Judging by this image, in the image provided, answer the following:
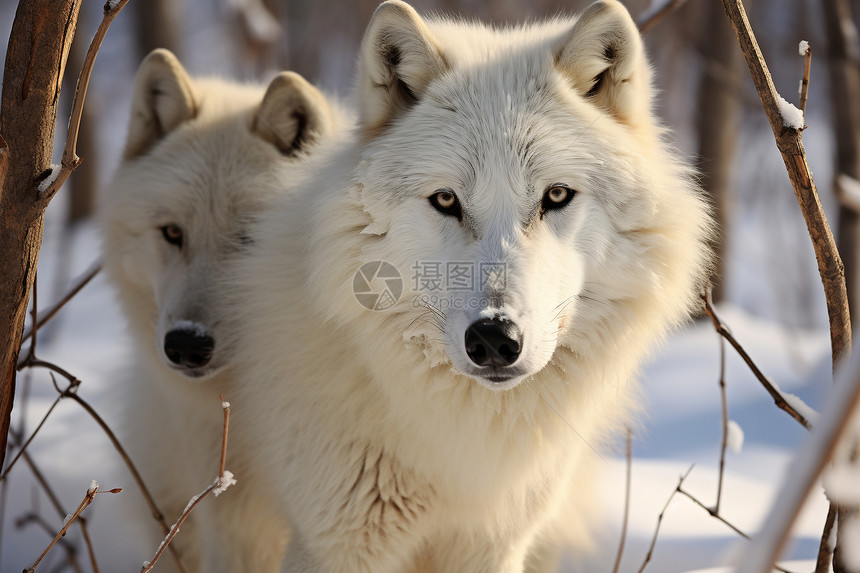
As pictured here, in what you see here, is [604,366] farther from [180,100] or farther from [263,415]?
[180,100]

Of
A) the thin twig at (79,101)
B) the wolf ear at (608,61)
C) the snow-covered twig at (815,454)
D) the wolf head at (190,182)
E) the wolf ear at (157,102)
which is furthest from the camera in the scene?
the wolf ear at (157,102)

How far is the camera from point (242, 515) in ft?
8.95

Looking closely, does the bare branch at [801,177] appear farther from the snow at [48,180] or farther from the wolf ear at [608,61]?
the snow at [48,180]

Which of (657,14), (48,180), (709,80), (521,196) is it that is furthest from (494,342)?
(709,80)

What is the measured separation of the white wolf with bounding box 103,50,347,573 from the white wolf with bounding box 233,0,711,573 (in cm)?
38

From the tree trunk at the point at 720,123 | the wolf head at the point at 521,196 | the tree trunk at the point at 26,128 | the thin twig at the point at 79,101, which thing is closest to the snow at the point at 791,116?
the wolf head at the point at 521,196

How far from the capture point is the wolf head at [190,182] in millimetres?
2789

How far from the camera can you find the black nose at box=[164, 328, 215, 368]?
98.3 inches

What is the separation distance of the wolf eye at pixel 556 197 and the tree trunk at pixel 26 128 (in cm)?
124

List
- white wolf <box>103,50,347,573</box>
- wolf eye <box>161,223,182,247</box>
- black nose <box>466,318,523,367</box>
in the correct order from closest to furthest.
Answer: black nose <box>466,318,523,367</box> → white wolf <box>103,50,347,573</box> → wolf eye <box>161,223,182,247</box>

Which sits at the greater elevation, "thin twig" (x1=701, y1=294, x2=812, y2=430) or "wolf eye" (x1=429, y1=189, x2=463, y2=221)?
"wolf eye" (x1=429, y1=189, x2=463, y2=221)

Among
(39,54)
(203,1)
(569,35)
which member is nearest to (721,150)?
(569,35)

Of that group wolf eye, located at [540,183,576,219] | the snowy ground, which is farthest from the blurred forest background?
the snowy ground

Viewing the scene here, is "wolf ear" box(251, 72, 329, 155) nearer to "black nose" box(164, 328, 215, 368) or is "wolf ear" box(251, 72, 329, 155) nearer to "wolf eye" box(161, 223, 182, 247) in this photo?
"wolf eye" box(161, 223, 182, 247)
